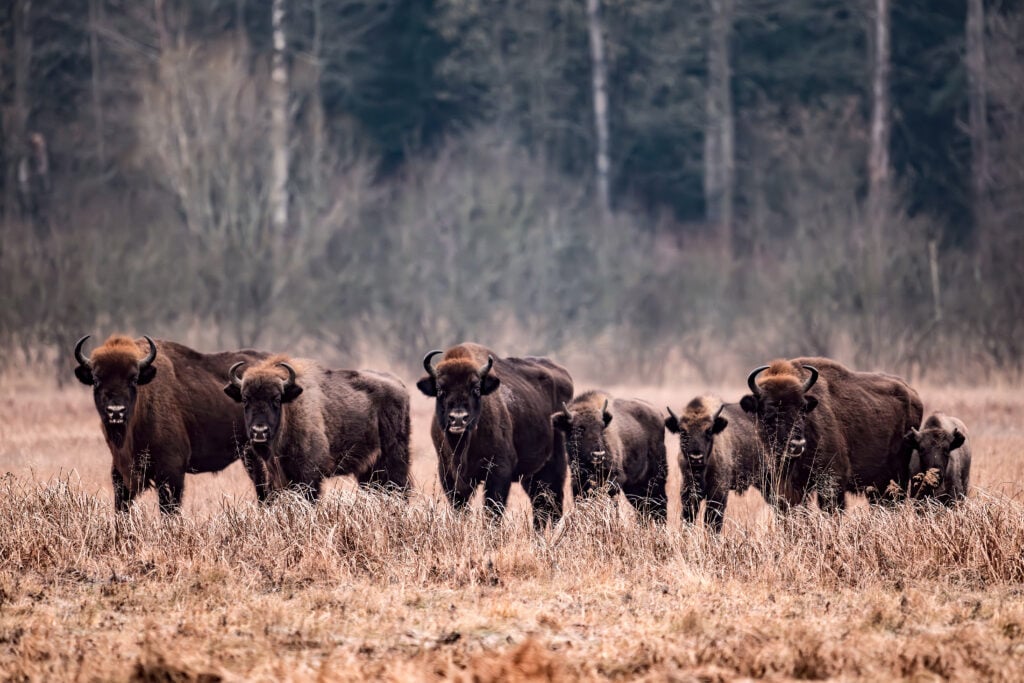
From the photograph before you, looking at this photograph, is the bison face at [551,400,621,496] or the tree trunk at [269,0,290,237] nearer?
the bison face at [551,400,621,496]

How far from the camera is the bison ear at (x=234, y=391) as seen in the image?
41.3 feet

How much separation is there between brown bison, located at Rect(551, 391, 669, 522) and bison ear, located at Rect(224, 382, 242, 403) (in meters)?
2.77

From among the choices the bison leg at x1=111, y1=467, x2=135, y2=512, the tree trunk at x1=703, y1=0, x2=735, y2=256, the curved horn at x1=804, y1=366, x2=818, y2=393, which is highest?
the tree trunk at x1=703, y1=0, x2=735, y2=256

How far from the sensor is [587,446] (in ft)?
42.2

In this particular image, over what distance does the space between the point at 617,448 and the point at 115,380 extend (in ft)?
14.7

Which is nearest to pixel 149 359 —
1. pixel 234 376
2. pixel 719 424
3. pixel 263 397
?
pixel 234 376

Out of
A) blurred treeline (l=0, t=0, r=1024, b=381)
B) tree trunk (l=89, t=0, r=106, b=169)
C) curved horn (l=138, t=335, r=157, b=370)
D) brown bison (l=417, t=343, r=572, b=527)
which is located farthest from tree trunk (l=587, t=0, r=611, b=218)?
curved horn (l=138, t=335, r=157, b=370)

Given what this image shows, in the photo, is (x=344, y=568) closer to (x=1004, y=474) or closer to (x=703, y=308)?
(x=1004, y=474)

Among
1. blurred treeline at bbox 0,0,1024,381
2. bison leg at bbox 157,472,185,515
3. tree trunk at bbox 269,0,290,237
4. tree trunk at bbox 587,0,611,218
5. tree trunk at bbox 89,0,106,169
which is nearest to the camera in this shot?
bison leg at bbox 157,472,185,515

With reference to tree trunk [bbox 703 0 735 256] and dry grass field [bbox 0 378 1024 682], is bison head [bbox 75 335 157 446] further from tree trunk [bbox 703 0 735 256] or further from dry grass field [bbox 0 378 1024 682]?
tree trunk [bbox 703 0 735 256]

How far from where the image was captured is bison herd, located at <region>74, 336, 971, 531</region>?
12.4 meters

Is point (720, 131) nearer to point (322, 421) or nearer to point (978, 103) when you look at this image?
point (978, 103)

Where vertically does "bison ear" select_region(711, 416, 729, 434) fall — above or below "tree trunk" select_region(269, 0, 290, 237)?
below

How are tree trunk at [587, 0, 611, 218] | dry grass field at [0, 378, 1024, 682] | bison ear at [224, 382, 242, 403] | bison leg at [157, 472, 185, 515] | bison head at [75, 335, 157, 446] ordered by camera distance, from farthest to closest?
1. tree trunk at [587, 0, 611, 218]
2. bison leg at [157, 472, 185, 515]
3. bison ear at [224, 382, 242, 403]
4. bison head at [75, 335, 157, 446]
5. dry grass field at [0, 378, 1024, 682]
